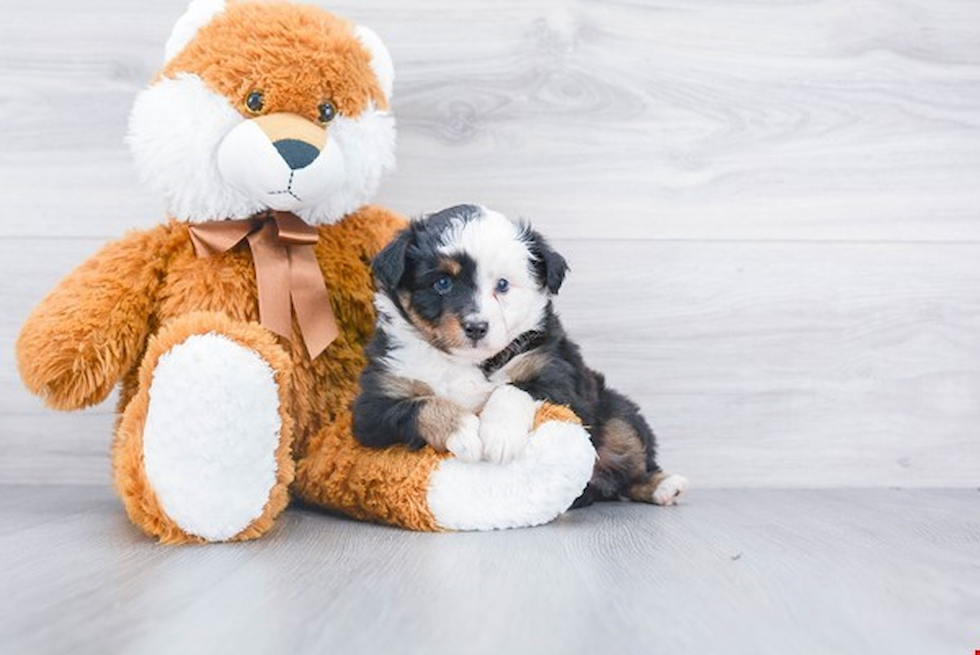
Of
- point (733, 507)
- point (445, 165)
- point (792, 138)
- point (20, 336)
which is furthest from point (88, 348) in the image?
point (792, 138)

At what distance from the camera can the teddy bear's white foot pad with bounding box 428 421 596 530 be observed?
1.46 meters

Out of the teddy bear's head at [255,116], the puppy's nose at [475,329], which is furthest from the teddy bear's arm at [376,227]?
the puppy's nose at [475,329]

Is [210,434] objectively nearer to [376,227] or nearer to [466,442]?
[466,442]

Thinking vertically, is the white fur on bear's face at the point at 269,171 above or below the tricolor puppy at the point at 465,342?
above

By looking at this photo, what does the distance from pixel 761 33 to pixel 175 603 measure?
1.56 m

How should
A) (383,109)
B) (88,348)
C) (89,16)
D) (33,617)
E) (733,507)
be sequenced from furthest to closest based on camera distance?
1. (89,16)
2. (733,507)
3. (383,109)
4. (88,348)
5. (33,617)

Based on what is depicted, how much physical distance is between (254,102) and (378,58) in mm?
247

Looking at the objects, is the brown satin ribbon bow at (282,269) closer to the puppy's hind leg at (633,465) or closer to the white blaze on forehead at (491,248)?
the white blaze on forehead at (491,248)

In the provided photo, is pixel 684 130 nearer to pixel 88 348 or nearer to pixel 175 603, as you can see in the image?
pixel 88 348

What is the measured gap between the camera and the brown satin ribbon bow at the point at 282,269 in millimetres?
1612

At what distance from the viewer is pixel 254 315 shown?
1630 mm

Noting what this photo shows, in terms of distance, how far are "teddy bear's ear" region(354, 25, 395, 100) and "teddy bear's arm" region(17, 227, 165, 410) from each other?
46 cm

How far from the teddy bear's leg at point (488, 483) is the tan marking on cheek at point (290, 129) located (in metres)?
0.46

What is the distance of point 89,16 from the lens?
2000 mm
